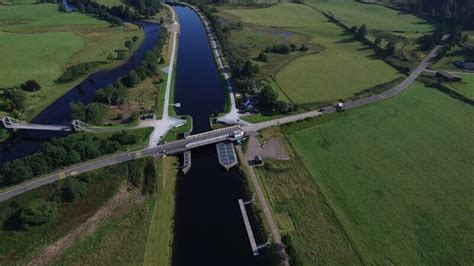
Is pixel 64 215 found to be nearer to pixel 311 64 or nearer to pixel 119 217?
pixel 119 217

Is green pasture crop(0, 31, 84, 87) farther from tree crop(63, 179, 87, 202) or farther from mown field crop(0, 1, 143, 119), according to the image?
tree crop(63, 179, 87, 202)

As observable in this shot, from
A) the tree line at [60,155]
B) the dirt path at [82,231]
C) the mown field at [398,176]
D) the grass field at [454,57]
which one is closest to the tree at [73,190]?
the dirt path at [82,231]

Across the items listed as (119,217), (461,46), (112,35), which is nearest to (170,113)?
(119,217)

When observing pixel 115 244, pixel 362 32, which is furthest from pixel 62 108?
pixel 362 32

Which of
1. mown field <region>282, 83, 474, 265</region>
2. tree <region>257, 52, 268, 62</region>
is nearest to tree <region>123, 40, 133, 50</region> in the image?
tree <region>257, 52, 268, 62</region>

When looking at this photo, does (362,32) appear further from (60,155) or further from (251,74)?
(60,155)

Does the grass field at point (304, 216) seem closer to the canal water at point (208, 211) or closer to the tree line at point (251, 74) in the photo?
the canal water at point (208, 211)
